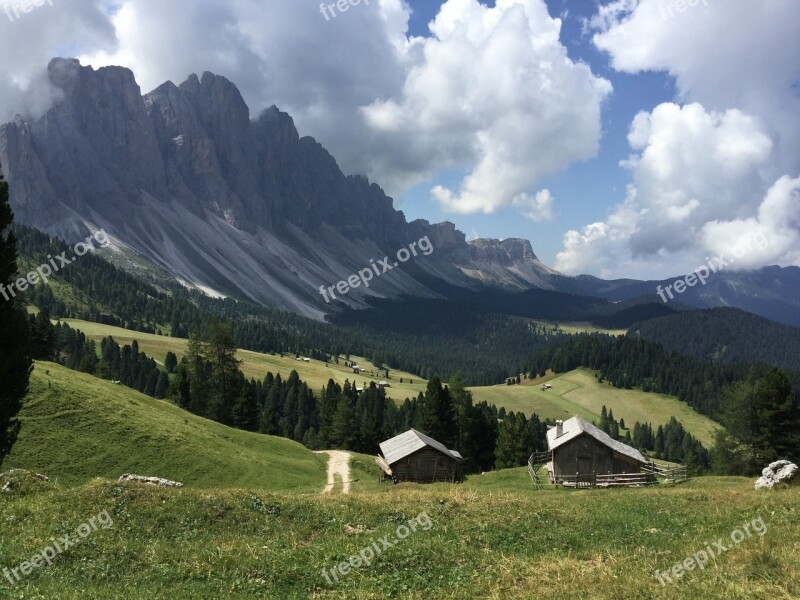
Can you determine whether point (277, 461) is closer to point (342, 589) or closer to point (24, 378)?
point (24, 378)

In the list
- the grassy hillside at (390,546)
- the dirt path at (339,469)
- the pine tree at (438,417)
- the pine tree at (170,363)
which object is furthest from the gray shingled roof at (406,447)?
the pine tree at (170,363)

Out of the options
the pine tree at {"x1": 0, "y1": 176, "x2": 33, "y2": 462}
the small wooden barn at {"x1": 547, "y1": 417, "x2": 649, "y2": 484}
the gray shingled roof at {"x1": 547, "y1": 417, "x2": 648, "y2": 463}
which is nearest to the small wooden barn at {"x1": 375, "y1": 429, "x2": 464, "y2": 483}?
the small wooden barn at {"x1": 547, "y1": 417, "x2": 649, "y2": 484}

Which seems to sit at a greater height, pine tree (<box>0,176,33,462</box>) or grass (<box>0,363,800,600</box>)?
pine tree (<box>0,176,33,462</box>)

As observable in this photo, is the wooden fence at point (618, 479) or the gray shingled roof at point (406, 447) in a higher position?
the gray shingled roof at point (406, 447)

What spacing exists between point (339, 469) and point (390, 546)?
155 feet

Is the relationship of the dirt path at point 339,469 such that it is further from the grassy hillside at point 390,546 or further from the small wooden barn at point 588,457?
the grassy hillside at point 390,546

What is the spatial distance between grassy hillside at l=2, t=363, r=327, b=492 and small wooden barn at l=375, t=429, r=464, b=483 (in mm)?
7804

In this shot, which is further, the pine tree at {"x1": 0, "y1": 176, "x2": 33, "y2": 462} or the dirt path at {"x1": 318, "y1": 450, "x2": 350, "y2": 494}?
the dirt path at {"x1": 318, "y1": 450, "x2": 350, "y2": 494}

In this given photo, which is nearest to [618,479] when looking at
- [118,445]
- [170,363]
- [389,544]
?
[389,544]

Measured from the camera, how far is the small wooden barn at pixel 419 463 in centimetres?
5622

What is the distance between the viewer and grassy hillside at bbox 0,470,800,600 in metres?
13.0

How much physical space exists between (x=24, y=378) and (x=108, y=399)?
89.5 feet

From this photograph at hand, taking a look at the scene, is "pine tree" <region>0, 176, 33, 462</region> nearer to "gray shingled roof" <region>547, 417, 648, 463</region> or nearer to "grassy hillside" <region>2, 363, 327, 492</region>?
"grassy hillside" <region>2, 363, 327, 492</region>

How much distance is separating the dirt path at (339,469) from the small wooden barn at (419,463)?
4.83 metres
